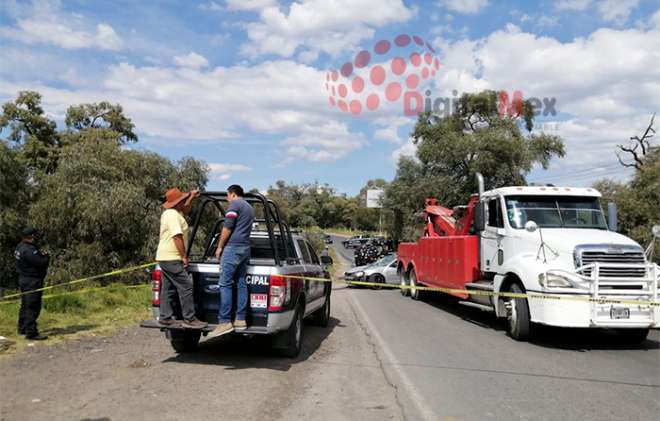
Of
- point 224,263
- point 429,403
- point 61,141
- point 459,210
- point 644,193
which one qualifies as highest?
point 61,141

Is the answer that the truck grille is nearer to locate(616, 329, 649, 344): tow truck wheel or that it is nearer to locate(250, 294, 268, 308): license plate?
locate(616, 329, 649, 344): tow truck wheel

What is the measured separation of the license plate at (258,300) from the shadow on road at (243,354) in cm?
74

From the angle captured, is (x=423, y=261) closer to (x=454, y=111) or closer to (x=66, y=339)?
(x=66, y=339)

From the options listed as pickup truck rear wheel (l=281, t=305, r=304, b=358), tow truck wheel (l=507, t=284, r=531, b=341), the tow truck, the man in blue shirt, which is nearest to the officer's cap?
the man in blue shirt

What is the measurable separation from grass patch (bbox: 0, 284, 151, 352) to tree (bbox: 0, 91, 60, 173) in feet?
96.4

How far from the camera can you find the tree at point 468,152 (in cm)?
3372

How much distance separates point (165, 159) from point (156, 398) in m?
20.1

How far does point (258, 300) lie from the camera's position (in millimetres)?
6816

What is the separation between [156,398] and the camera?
5.40 metres

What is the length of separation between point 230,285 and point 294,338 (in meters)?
1.26

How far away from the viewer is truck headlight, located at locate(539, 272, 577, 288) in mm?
8578

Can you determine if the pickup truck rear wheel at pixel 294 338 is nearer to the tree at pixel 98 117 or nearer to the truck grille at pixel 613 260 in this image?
the truck grille at pixel 613 260

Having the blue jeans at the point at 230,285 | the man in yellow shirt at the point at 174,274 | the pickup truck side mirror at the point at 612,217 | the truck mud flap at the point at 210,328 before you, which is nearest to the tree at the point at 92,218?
the man in yellow shirt at the point at 174,274

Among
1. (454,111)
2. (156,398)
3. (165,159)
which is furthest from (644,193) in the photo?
(156,398)
